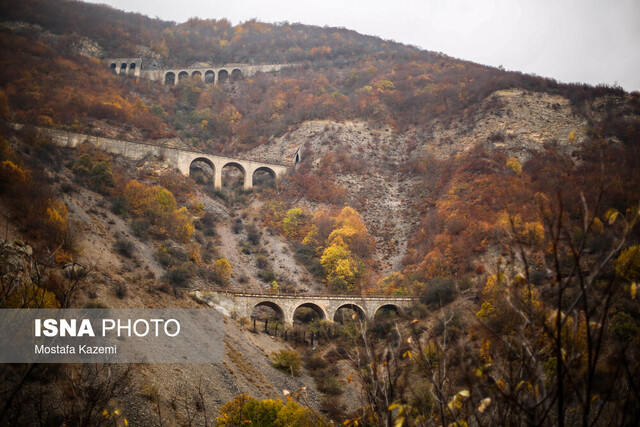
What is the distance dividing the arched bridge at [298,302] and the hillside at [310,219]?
1.01 m

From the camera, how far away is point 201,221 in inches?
1658

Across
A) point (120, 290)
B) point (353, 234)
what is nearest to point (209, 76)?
point (353, 234)

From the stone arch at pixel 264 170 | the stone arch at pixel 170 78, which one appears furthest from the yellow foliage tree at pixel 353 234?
the stone arch at pixel 170 78

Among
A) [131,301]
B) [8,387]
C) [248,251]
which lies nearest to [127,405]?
[8,387]

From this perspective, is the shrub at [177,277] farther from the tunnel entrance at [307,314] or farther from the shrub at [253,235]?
the shrub at [253,235]

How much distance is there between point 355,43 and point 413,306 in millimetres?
89037

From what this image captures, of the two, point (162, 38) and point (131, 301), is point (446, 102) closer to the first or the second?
point (131, 301)

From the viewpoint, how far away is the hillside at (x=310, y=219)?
27.4 ft

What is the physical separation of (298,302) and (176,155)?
27804mm

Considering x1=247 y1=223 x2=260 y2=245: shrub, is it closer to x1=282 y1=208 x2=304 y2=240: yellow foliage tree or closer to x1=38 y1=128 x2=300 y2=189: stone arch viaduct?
x1=282 y1=208 x2=304 y2=240: yellow foliage tree

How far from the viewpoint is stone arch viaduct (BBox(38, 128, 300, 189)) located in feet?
136

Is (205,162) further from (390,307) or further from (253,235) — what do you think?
(390,307)

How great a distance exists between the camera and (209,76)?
3366 inches

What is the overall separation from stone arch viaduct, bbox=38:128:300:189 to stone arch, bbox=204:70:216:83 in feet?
132
